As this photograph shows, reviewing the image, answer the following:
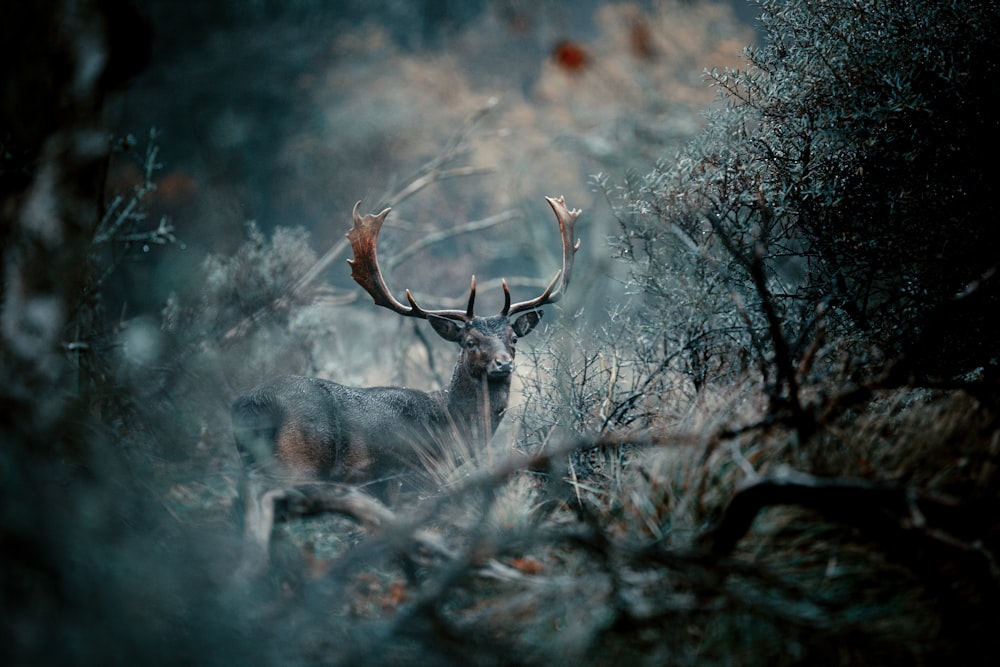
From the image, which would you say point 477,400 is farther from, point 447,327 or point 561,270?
point 561,270

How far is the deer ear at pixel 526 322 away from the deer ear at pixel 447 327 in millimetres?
496

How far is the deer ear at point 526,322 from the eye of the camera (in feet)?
18.6

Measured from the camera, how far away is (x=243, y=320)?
7.59 metres

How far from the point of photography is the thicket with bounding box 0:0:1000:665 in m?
2.57

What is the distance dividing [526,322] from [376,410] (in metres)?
1.46

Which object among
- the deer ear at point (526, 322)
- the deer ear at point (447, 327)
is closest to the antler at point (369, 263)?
the deer ear at point (447, 327)

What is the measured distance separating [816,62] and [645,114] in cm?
1116

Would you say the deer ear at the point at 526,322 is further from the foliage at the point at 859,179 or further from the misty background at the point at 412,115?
the misty background at the point at 412,115

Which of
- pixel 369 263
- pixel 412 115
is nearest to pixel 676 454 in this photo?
pixel 369 263

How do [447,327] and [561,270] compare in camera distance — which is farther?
[561,270]

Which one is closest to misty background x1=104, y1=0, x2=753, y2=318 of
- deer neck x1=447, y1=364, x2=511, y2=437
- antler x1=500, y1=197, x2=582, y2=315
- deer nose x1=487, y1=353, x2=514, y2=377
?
antler x1=500, y1=197, x2=582, y2=315

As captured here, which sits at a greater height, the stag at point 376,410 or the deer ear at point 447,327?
the deer ear at point 447,327

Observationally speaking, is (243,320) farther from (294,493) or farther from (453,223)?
(453,223)

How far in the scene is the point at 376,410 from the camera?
17.1 feet
